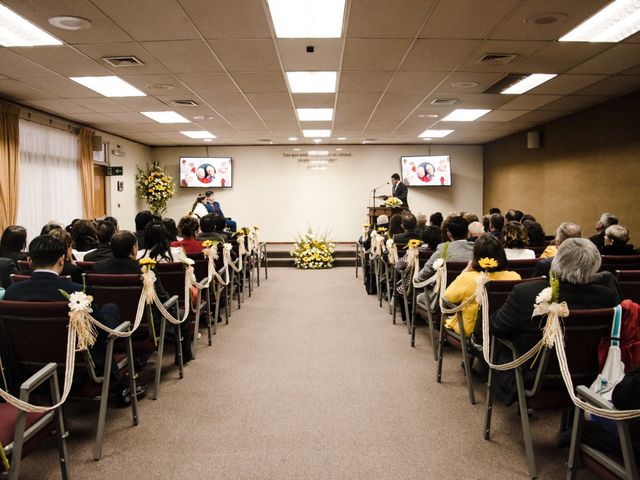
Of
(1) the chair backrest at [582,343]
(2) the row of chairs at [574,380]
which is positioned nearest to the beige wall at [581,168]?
(2) the row of chairs at [574,380]

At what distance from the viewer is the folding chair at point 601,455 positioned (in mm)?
1622

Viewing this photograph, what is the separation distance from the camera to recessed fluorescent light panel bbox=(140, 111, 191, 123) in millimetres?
7914

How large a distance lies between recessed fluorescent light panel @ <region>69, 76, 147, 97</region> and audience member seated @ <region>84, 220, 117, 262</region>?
2682 mm

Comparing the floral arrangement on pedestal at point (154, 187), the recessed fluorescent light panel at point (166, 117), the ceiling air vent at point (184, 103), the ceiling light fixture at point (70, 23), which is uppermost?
the recessed fluorescent light panel at point (166, 117)

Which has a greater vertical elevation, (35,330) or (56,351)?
(35,330)

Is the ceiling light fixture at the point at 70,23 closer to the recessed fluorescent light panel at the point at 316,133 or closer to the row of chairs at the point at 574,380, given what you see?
the row of chairs at the point at 574,380

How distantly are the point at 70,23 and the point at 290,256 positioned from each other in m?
7.42

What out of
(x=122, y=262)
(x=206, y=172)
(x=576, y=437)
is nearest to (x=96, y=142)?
(x=206, y=172)

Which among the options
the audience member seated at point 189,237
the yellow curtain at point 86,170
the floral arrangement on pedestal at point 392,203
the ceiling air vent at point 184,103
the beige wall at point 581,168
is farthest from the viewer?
the floral arrangement on pedestal at point 392,203

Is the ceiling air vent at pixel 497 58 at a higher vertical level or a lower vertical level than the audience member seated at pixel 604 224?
higher

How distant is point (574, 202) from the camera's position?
8359 mm

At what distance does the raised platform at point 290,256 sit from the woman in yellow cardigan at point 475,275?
7.21 meters

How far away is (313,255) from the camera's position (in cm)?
1003

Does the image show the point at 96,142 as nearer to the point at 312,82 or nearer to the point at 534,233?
the point at 312,82
